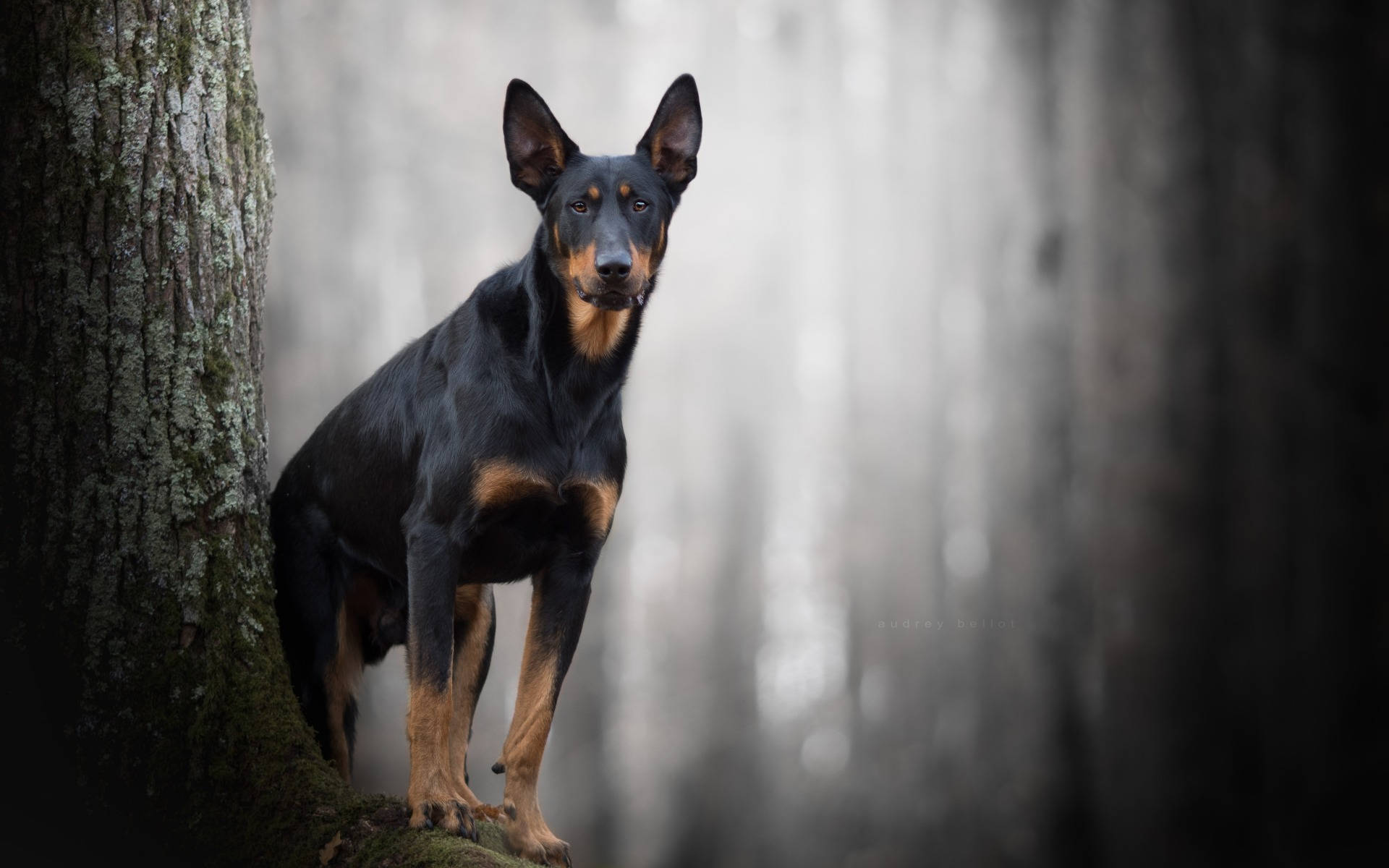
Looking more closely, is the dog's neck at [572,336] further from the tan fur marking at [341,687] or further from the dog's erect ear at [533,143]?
the tan fur marking at [341,687]

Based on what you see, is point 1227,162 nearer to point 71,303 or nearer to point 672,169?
point 672,169

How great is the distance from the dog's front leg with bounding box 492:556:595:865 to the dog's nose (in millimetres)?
896

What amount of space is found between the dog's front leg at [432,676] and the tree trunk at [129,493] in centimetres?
10

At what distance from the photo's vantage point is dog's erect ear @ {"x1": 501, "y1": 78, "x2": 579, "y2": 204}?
11.1ft

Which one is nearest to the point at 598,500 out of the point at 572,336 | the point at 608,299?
the point at 572,336

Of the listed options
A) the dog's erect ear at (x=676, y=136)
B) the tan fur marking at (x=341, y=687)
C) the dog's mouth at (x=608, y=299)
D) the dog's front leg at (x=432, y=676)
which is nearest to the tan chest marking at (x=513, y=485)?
the dog's front leg at (x=432, y=676)

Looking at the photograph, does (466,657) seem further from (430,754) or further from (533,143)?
(533,143)

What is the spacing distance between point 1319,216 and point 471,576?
762cm

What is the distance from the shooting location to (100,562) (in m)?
2.66

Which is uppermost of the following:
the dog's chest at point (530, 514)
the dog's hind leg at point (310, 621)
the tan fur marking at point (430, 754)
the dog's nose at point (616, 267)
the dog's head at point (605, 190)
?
the dog's head at point (605, 190)

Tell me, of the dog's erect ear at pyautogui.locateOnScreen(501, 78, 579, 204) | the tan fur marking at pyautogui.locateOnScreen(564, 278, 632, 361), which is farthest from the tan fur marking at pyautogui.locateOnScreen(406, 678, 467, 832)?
the dog's erect ear at pyautogui.locateOnScreen(501, 78, 579, 204)

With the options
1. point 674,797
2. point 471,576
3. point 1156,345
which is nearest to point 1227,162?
point 1156,345

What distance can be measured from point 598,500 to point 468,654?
2.88 feet

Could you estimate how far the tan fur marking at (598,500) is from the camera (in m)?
3.09
